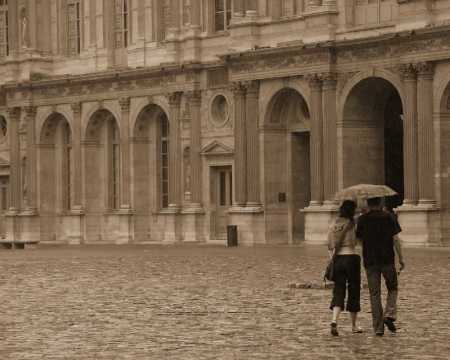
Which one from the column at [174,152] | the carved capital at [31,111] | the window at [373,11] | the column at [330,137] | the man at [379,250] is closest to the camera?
the man at [379,250]

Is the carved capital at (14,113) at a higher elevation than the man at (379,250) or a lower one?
higher

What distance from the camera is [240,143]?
172ft

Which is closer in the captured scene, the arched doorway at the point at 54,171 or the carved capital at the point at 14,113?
the arched doorway at the point at 54,171

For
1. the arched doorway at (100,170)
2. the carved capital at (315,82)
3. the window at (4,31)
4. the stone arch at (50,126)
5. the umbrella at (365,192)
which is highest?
the window at (4,31)

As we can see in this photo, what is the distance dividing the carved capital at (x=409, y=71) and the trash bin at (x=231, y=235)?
8430 millimetres

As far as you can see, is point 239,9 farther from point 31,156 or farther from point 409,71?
point 31,156

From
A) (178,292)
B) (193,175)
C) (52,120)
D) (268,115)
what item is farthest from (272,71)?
(178,292)

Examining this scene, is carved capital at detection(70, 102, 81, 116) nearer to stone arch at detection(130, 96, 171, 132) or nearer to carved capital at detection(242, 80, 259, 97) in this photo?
stone arch at detection(130, 96, 171, 132)

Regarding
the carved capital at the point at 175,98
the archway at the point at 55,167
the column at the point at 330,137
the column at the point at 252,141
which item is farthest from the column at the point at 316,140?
the archway at the point at 55,167

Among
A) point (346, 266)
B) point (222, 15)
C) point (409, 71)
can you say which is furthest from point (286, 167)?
point (346, 266)

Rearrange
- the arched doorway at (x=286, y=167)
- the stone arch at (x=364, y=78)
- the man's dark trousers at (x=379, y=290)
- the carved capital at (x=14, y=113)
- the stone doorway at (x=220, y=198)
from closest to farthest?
the man's dark trousers at (x=379, y=290)
the stone arch at (x=364, y=78)
the arched doorway at (x=286, y=167)
the stone doorway at (x=220, y=198)
the carved capital at (x=14, y=113)

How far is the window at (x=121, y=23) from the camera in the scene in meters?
59.1

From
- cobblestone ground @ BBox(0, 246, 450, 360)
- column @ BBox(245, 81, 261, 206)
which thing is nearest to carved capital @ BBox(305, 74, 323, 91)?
column @ BBox(245, 81, 261, 206)

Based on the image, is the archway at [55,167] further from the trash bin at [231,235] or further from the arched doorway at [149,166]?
the trash bin at [231,235]
